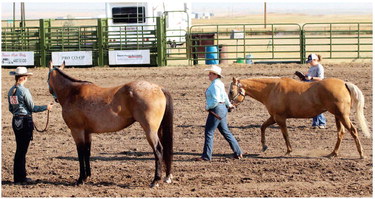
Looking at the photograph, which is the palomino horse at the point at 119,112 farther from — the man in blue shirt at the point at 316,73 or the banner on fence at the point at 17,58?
the banner on fence at the point at 17,58

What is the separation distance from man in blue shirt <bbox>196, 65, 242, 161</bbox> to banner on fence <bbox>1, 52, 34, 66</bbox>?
52.1 ft

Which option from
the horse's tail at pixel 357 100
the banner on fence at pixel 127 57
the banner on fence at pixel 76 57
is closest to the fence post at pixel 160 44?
the banner on fence at pixel 127 57

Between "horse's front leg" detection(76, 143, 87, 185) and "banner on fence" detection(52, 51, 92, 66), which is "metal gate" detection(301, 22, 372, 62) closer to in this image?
"banner on fence" detection(52, 51, 92, 66)

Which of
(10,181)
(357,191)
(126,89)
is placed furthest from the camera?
(10,181)

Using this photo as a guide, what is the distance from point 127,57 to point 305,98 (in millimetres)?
14469

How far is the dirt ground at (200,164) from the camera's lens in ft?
26.1

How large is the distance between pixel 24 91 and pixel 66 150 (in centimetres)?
232

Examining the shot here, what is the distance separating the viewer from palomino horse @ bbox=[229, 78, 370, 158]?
959 centimetres

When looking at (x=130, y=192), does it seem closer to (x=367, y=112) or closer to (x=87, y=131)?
(x=87, y=131)

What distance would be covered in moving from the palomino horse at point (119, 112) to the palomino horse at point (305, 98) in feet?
7.33

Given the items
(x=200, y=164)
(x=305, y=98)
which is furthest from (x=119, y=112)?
(x=305, y=98)

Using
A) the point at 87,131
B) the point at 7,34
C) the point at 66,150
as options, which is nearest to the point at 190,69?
the point at 7,34

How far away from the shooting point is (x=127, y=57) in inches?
933

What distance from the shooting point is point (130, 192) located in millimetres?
7930
